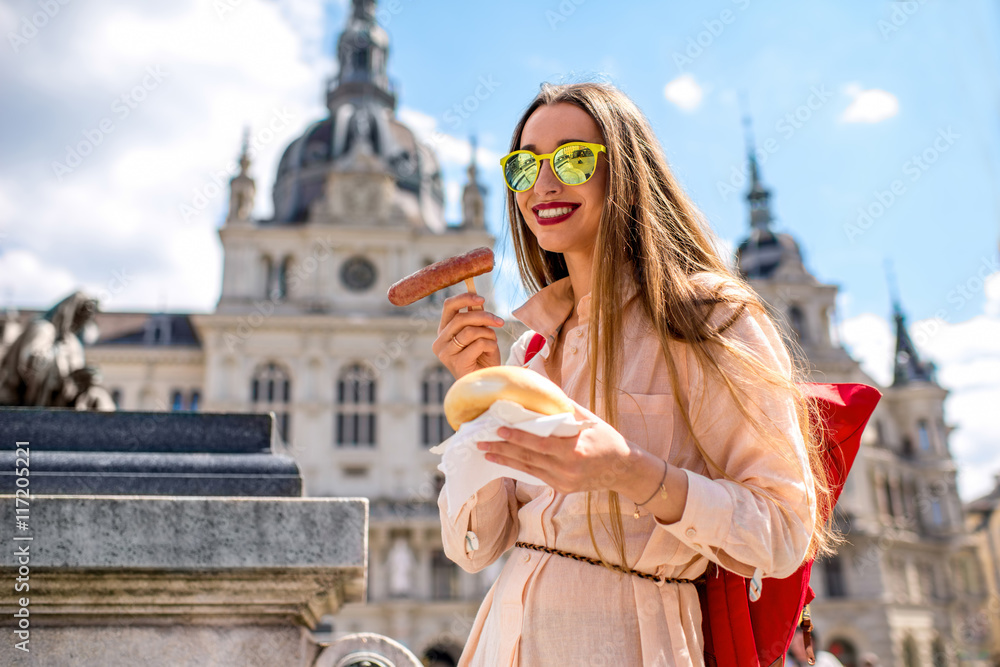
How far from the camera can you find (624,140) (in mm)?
1610

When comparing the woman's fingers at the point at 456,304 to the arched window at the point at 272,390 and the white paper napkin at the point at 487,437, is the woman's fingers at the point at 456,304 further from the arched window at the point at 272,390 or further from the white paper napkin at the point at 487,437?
the arched window at the point at 272,390

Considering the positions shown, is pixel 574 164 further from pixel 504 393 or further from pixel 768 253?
pixel 768 253

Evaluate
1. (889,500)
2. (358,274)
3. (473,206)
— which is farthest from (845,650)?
(358,274)

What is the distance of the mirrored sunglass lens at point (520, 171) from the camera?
1.67 meters

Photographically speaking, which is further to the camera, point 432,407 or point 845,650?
point 845,650

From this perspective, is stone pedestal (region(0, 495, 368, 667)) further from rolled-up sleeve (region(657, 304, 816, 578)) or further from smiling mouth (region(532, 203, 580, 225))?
rolled-up sleeve (region(657, 304, 816, 578))

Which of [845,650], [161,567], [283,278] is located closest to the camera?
[161,567]

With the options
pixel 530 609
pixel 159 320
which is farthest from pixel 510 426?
pixel 159 320

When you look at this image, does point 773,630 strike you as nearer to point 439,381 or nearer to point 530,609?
point 530,609

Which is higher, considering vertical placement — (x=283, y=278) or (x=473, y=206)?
(x=473, y=206)

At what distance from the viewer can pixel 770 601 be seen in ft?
4.75

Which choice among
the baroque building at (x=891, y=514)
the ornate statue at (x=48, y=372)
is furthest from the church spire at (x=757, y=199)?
the ornate statue at (x=48, y=372)

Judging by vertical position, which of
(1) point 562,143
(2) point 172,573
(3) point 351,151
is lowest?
(2) point 172,573

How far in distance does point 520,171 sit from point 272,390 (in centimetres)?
2686
